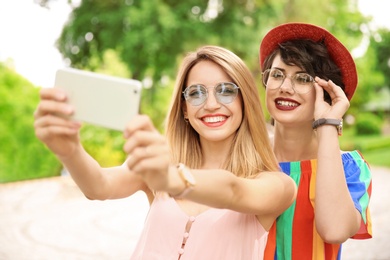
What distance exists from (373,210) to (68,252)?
5.59 metres

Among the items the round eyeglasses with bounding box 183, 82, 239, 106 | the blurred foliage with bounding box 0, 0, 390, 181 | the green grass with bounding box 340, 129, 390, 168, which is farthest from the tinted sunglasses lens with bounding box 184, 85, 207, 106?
the green grass with bounding box 340, 129, 390, 168

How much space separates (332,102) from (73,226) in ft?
21.1

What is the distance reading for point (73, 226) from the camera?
811 cm

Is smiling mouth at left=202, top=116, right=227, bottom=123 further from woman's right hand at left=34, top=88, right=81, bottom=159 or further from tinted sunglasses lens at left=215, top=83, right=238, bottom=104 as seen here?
woman's right hand at left=34, top=88, right=81, bottom=159

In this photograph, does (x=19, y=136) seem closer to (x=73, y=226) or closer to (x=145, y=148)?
(x=73, y=226)

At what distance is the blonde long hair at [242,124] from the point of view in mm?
2025

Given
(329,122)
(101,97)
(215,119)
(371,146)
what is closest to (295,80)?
(329,122)

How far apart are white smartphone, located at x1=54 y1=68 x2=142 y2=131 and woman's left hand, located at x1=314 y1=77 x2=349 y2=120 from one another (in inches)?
43.4

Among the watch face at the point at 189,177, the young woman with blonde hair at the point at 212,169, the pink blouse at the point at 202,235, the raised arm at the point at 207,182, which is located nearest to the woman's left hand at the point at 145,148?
the raised arm at the point at 207,182

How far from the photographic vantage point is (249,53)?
15.9m

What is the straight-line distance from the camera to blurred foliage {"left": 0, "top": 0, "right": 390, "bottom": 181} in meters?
12.4

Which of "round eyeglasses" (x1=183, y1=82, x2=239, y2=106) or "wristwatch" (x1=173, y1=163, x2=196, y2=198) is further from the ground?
"round eyeglasses" (x1=183, y1=82, x2=239, y2=106)

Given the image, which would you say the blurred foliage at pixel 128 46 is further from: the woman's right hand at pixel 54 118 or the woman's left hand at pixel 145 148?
the woman's left hand at pixel 145 148

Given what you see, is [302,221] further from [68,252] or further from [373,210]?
[373,210]
